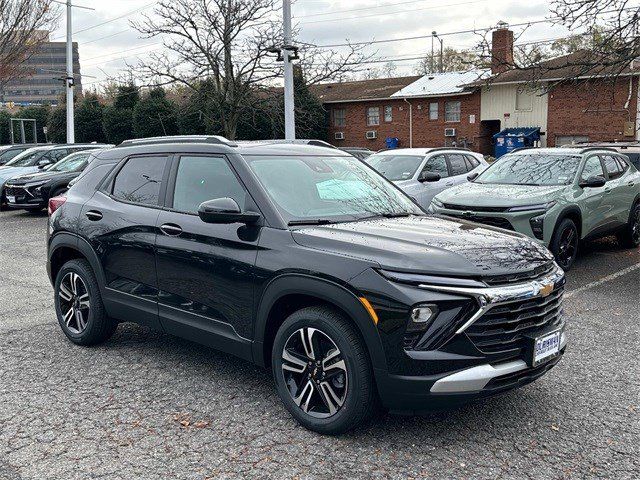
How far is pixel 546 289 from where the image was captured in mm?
3902

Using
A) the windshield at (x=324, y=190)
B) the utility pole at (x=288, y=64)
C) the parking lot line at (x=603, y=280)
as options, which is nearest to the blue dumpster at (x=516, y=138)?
the utility pole at (x=288, y=64)

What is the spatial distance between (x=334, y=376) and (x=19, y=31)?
2748 cm

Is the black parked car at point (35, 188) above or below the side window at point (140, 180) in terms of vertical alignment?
below

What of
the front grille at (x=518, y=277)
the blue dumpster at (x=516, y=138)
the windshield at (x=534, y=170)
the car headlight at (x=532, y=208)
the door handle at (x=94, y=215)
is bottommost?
the front grille at (x=518, y=277)

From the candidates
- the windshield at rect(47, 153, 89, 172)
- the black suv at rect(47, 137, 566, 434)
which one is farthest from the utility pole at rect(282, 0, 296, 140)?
the black suv at rect(47, 137, 566, 434)

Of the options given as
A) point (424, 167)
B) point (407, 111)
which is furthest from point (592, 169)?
point (407, 111)

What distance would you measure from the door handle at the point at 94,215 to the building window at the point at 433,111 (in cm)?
3640

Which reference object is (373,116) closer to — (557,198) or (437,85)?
(437,85)

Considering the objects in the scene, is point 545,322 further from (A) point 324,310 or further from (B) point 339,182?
(B) point 339,182

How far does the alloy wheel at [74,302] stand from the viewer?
5676mm

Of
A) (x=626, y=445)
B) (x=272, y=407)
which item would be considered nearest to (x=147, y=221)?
(x=272, y=407)

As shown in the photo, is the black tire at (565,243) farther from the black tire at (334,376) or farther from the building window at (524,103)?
the building window at (524,103)

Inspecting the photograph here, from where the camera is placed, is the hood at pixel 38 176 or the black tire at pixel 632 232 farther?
the hood at pixel 38 176

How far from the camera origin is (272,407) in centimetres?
439
